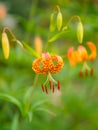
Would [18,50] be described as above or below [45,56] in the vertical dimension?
above

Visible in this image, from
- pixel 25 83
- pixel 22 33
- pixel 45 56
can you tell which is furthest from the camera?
pixel 22 33

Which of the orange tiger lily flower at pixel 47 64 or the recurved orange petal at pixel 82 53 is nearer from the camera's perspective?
the orange tiger lily flower at pixel 47 64

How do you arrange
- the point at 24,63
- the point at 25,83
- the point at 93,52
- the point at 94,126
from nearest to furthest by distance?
the point at 93,52 → the point at 94,126 → the point at 24,63 → the point at 25,83

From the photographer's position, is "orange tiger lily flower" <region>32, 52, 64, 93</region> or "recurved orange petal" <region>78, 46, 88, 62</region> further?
"recurved orange petal" <region>78, 46, 88, 62</region>

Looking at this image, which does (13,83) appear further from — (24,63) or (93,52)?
(93,52)

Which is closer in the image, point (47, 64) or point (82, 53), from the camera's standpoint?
point (47, 64)

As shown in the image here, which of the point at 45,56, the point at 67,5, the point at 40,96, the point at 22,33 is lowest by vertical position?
the point at 45,56

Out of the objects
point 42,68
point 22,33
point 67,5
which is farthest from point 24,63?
point 22,33

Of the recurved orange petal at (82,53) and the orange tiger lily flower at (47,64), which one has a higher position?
the recurved orange petal at (82,53)

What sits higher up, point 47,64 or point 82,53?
point 82,53

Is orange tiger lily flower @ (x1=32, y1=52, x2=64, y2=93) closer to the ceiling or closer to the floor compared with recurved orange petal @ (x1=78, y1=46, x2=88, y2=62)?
closer to the floor

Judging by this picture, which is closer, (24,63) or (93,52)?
(93,52)
